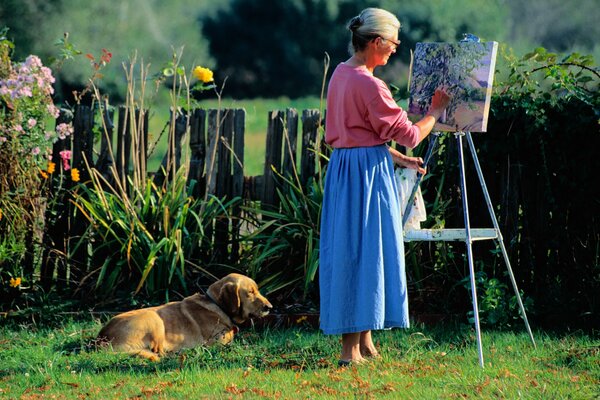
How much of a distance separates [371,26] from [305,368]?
1825 mm

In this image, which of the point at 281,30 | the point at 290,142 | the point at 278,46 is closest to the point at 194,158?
the point at 290,142

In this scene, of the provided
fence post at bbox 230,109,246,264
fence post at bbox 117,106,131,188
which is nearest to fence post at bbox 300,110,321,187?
fence post at bbox 230,109,246,264

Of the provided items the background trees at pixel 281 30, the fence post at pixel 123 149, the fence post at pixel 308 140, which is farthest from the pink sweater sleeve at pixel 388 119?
the background trees at pixel 281 30

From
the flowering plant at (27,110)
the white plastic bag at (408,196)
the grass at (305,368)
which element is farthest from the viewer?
the flowering plant at (27,110)

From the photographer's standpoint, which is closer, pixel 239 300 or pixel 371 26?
pixel 371 26

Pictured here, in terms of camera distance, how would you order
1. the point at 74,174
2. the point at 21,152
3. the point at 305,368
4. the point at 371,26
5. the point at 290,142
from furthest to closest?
the point at 290,142 → the point at 74,174 → the point at 21,152 → the point at 305,368 → the point at 371,26

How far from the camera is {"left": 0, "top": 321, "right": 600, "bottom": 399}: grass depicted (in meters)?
4.33

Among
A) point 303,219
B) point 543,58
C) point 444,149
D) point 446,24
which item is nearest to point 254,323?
point 303,219

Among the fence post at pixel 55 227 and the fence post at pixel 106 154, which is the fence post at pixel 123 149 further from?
the fence post at pixel 55 227

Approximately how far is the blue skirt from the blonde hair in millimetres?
575

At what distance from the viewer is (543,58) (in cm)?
619

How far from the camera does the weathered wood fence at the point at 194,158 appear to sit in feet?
22.1

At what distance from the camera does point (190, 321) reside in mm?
5488

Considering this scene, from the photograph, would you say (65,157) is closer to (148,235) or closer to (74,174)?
(74,174)
